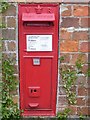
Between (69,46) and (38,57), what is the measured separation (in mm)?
280

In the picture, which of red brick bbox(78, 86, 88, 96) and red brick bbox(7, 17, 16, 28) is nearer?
red brick bbox(7, 17, 16, 28)

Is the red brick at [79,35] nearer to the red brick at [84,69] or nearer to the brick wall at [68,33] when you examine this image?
the brick wall at [68,33]

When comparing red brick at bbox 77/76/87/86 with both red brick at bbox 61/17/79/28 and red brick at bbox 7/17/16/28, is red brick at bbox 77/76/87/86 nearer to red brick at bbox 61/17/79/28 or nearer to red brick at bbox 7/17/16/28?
red brick at bbox 61/17/79/28

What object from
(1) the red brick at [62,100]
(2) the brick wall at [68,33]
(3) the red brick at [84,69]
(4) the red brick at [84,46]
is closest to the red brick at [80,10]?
(2) the brick wall at [68,33]

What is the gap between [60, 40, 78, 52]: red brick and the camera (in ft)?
9.78

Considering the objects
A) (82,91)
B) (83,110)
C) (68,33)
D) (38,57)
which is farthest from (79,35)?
(83,110)

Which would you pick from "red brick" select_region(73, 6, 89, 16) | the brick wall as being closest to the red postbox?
the brick wall

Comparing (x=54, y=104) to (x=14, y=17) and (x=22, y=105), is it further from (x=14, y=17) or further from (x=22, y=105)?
(x=14, y=17)

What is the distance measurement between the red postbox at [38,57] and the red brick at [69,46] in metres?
0.05

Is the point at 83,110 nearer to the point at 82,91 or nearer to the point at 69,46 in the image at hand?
the point at 82,91

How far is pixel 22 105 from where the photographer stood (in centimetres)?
312

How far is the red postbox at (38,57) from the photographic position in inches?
114

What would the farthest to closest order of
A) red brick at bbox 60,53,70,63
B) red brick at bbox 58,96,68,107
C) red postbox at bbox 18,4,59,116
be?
red brick at bbox 58,96,68,107, red brick at bbox 60,53,70,63, red postbox at bbox 18,4,59,116

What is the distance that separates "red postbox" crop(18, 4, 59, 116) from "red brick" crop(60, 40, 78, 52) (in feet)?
0.18
